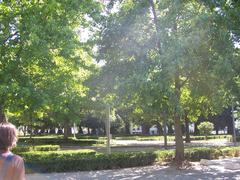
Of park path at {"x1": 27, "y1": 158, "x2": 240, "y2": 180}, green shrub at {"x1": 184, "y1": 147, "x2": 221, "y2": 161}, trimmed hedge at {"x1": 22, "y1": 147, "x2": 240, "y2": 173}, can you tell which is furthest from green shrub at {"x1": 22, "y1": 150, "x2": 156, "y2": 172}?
green shrub at {"x1": 184, "y1": 147, "x2": 221, "y2": 161}

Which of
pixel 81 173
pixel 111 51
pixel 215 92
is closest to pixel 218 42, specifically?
pixel 215 92

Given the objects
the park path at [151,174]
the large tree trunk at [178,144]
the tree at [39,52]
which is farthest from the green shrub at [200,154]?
the tree at [39,52]

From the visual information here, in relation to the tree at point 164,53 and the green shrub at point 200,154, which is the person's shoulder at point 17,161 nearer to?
the tree at point 164,53

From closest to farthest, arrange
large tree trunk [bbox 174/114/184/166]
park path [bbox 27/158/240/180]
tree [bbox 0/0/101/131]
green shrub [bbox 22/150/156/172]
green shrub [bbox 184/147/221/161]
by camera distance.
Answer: park path [bbox 27/158/240/180]
tree [bbox 0/0/101/131]
green shrub [bbox 22/150/156/172]
large tree trunk [bbox 174/114/184/166]
green shrub [bbox 184/147/221/161]

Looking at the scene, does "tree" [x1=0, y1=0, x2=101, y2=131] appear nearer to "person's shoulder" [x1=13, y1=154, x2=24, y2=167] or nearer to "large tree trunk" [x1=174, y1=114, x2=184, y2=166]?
"large tree trunk" [x1=174, y1=114, x2=184, y2=166]

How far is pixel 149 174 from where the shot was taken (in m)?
15.4

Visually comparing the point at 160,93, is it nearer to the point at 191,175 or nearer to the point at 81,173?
the point at 191,175

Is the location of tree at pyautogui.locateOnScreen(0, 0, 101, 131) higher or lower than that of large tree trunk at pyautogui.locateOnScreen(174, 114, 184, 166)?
higher

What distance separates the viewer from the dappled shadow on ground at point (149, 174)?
47.5 feet

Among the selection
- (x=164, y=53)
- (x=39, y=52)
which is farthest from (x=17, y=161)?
(x=39, y=52)

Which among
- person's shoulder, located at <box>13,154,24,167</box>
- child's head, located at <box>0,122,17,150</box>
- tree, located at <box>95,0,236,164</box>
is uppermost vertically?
tree, located at <box>95,0,236,164</box>

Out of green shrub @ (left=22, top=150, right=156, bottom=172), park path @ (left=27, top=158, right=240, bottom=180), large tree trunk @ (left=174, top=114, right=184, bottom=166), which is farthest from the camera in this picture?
large tree trunk @ (left=174, top=114, right=184, bottom=166)

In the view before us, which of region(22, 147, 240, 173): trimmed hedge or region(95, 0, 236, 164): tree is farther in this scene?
region(22, 147, 240, 173): trimmed hedge

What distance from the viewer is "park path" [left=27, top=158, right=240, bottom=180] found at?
14.4 metres
